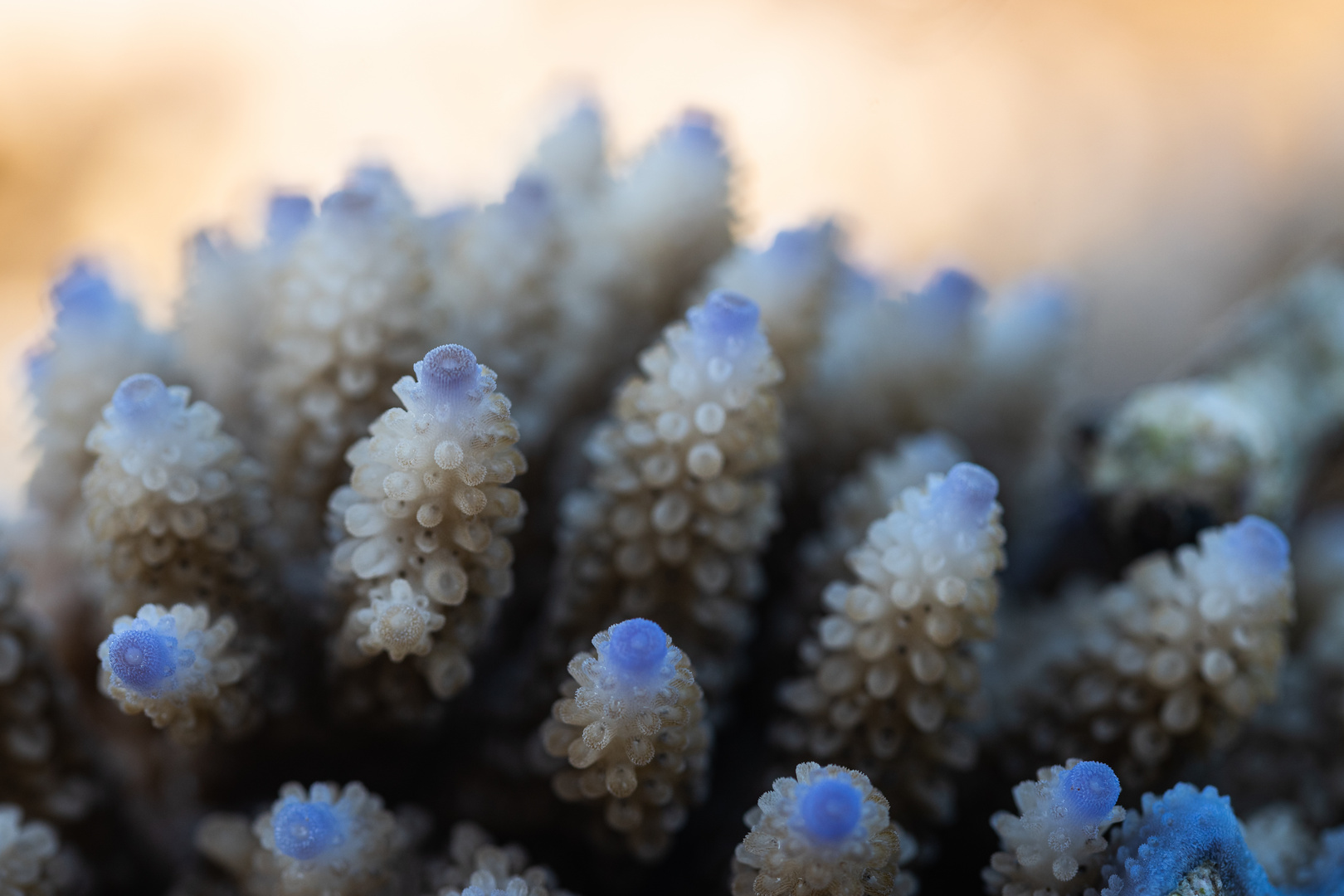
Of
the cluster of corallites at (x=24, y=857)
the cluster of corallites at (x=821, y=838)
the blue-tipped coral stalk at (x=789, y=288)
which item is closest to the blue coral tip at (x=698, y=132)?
the blue-tipped coral stalk at (x=789, y=288)

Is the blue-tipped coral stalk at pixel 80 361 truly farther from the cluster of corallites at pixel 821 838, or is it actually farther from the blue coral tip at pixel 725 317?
the cluster of corallites at pixel 821 838

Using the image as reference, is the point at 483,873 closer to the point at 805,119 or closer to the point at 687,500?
the point at 687,500

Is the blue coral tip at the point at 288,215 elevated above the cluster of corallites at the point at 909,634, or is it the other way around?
the blue coral tip at the point at 288,215

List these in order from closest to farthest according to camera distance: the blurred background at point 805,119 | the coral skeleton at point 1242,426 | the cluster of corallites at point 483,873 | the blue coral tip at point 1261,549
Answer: the cluster of corallites at point 483,873 < the blue coral tip at point 1261,549 < the coral skeleton at point 1242,426 < the blurred background at point 805,119

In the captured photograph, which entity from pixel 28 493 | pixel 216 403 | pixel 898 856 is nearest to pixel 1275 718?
pixel 898 856

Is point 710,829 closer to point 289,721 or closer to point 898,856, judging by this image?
point 898,856

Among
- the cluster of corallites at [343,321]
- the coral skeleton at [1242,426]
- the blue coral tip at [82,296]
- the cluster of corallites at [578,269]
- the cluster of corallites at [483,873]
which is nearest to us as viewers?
the cluster of corallites at [483,873]
